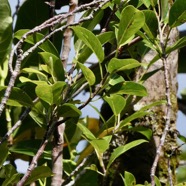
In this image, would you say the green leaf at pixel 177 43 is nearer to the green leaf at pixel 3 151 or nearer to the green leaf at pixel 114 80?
the green leaf at pixel 114 80

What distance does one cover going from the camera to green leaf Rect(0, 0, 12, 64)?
1013mm

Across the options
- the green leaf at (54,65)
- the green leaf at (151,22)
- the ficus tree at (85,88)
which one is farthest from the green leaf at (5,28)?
the green leaf at (151,22)

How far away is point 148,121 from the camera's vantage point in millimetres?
1217

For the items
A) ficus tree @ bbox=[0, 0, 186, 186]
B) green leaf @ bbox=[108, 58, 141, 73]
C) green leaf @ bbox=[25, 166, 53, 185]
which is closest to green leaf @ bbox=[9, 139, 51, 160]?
ficus tree @ bbox=[0, 0, 186, 186]

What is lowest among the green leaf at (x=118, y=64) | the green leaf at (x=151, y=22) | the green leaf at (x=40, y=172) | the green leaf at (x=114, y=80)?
the green leaf at (x=40, y=172)

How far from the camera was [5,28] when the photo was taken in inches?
41.1

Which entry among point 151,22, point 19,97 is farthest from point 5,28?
point 151,22

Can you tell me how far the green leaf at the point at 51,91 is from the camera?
88 centimetres

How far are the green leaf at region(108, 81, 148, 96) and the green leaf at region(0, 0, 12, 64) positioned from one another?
212mm

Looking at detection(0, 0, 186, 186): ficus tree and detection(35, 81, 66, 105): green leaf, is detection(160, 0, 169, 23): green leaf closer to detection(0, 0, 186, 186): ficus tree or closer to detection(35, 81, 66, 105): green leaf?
detection(0, 0, 186, 186): ficus tree

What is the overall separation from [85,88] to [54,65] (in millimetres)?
148

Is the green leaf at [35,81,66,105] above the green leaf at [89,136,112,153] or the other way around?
above

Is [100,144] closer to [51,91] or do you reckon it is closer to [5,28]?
[51,91]

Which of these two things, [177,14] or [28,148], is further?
[28,148]
